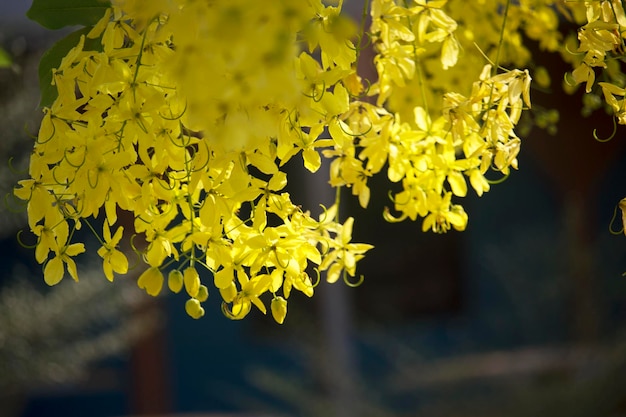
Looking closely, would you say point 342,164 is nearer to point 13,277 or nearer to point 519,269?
point 13,277

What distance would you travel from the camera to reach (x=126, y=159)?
0.62 meters

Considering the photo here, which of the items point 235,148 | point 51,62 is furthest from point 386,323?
point 235,148

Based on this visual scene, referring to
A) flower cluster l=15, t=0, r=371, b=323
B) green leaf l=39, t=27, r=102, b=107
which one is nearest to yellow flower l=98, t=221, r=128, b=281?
flower cluster l=15, t=0, r=371, b=323

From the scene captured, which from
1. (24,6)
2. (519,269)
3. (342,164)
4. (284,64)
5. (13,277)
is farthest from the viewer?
(519,269)

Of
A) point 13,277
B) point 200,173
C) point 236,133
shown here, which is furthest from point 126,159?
point 13,277

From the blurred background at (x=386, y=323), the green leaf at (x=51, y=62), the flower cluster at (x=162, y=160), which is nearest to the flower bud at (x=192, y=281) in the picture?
the flower cluster at (x=162, y=160)

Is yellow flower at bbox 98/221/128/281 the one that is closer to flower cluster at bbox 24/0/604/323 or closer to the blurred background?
flower cluster at bbox 24/0/604/323

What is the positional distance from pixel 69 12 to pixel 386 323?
13.5 feet

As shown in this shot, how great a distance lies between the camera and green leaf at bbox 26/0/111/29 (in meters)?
0.73

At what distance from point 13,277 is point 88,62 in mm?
3514

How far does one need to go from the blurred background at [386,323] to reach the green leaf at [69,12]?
234 cm

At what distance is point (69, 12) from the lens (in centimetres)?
73

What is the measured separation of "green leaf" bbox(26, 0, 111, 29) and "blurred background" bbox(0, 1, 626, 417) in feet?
7.67

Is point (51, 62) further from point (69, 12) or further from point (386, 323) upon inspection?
point (386, 323)
